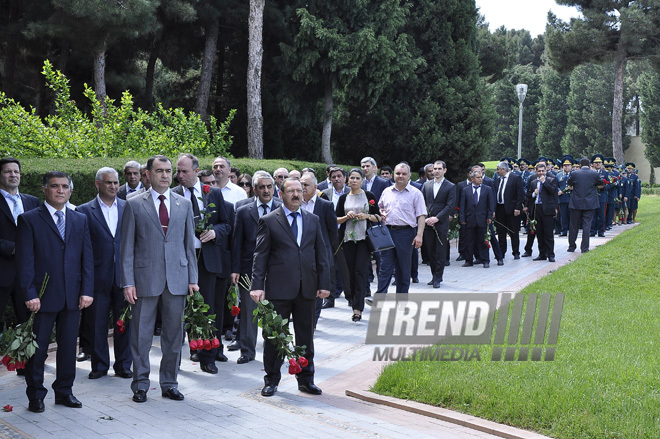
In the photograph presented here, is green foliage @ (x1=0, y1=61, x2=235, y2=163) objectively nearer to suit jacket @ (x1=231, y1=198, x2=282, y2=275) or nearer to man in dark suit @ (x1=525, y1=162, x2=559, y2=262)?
suit jacket @ (x1=231, y1=198, x2=282, y2=275)

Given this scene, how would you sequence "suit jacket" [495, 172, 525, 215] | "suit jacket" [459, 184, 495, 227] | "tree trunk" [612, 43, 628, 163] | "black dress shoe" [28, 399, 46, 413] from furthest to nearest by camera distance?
"tree trunk" [612, 43, 628, 163]
"suit jacket" [495, 172, 525, 215]
"suit jacket" [459, 184, 495, 227]
"black dress shoe" [28, 399, 46, 413]

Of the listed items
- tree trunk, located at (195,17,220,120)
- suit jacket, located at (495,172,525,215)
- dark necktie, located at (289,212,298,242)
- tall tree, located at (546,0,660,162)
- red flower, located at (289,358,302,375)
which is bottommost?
red flower, located at (289,358,302,375)

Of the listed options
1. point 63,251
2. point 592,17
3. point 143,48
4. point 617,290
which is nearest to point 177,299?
point 63,251

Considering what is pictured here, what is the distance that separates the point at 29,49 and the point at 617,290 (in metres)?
17.5

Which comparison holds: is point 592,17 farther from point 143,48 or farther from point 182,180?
point 182,180

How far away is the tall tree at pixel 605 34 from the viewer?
1761 inches

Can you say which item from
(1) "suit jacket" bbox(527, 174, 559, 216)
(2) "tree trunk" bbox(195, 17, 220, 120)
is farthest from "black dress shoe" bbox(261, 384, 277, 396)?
(2) "tree trunk" bbox(195, 17, 220, 120)

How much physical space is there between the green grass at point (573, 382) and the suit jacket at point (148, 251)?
221 cm

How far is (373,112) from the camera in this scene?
2900cm

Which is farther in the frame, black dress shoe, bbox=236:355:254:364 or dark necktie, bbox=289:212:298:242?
black dress shoe, bbox=236:355:254:364

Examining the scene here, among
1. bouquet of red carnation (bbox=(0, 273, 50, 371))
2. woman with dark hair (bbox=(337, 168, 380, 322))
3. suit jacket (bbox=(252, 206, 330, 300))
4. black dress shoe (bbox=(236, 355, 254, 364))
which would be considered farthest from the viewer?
woman with dark hair (bbox=(337, 168, 380, 322))

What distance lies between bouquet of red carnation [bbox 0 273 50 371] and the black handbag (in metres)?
5.21

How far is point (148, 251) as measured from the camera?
6.97m

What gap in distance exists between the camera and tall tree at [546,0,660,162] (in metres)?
44.7
